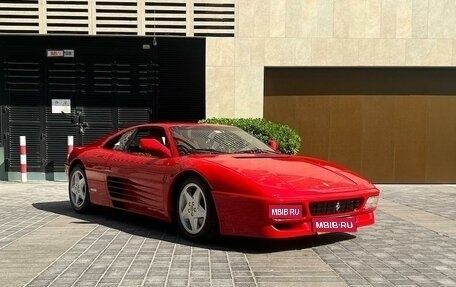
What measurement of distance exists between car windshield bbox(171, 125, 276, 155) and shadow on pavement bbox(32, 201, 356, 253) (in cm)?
101

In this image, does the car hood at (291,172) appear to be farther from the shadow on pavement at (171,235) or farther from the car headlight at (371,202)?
the shadow on pavement at (171,235)

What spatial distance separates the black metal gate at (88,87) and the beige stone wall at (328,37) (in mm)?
759

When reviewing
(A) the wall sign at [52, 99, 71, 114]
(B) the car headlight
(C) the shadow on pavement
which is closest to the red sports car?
(B) the car headlight

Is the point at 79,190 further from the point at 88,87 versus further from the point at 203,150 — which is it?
the point at 88,87

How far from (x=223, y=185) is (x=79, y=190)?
3166 millimetres

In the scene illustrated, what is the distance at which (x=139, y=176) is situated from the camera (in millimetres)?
5875

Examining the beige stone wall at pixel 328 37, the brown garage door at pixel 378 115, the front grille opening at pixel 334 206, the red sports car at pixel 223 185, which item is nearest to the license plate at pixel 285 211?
the red sports car at pixel 223 185

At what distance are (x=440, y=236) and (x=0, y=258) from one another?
475 cm

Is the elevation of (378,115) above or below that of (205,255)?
above

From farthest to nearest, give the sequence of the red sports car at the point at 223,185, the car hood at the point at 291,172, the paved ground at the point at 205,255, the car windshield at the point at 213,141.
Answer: the car windshield at the point at 213,141
the car hood at the point at 291,172
the red sports car at the point at 223,185
the paved ground at the point at 205,255

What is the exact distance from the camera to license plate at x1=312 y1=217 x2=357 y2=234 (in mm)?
4656

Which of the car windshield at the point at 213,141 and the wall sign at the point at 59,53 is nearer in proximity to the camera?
the car windshield at the point at 213,141

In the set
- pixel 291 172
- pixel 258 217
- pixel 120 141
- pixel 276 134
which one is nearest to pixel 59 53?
pixel 276 134

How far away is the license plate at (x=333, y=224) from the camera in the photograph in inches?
183
